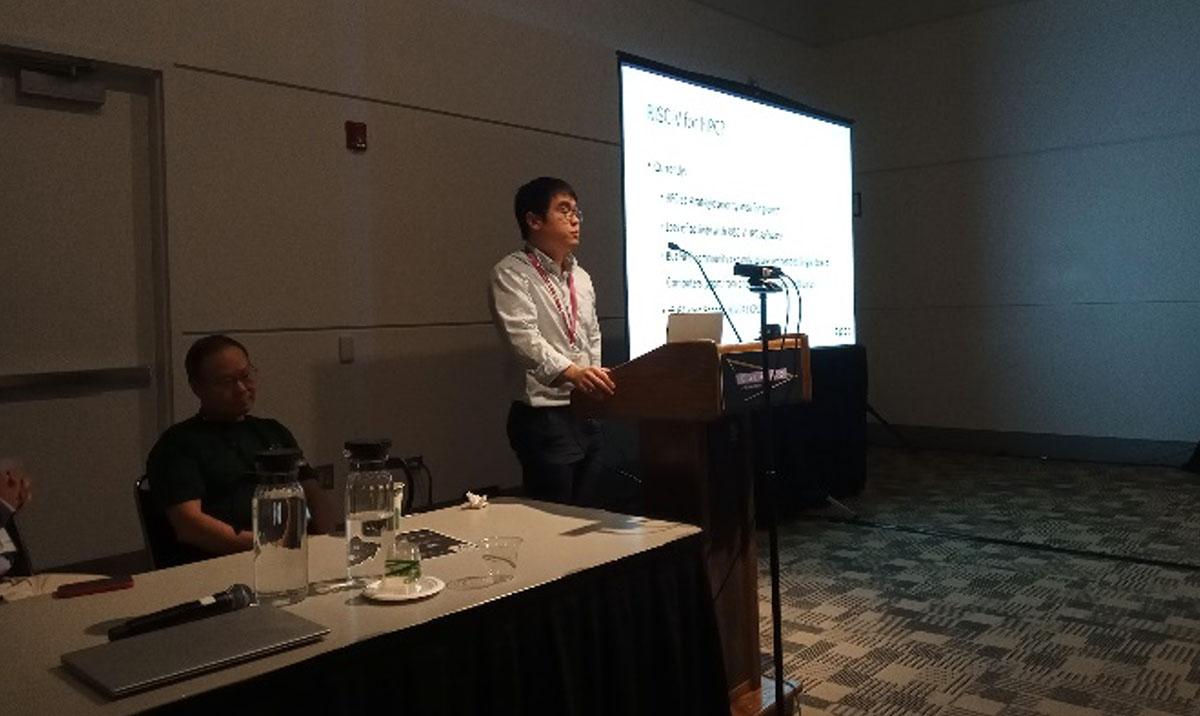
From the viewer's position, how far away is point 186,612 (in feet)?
3.98

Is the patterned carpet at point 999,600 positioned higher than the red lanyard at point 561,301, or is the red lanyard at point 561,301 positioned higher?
the red lanyard at point 561,301

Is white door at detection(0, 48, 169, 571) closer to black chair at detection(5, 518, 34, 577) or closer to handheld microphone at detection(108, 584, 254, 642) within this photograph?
black chair at detection(5, 518, 34, 577)

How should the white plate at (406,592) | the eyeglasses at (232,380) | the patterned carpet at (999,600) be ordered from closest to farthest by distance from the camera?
the white plate at (406,592) → the eyeglasses at (232,380) → the patterned carpet at (999,600)

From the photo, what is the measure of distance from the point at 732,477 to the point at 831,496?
2902mm

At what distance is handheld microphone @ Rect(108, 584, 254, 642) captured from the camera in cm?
117

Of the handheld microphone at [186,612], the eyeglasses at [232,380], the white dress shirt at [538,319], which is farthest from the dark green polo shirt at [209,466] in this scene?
the handheld microphone at [186,612]

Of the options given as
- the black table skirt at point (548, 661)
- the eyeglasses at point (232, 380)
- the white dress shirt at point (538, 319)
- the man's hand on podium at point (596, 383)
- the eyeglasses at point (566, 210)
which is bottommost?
the black table skirt at point (548, 661)

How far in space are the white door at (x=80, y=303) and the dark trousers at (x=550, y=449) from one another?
4.64ft

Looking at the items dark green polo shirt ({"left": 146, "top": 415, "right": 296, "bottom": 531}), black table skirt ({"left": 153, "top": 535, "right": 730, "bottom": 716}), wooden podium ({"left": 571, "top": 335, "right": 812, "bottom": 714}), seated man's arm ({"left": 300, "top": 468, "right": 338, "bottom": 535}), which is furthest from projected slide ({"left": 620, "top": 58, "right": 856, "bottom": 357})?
black table skirt ({"left": 153, "top": 535, "right": 730, "bottom": 716})

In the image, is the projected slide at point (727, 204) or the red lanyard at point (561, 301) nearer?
the red lanyard at point (561, 301)

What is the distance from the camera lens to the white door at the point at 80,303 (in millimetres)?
2930

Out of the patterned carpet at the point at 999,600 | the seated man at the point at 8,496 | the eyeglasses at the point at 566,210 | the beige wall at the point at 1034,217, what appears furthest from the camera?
the beige wall at the point at 1034,217

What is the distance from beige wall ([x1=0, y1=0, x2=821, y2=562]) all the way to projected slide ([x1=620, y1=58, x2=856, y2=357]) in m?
0.89

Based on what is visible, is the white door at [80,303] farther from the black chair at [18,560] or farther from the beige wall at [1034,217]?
the beige wall at [1034,217]
